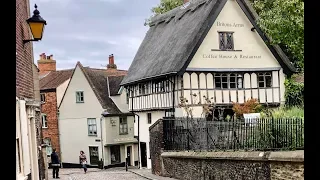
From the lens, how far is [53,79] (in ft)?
31.9

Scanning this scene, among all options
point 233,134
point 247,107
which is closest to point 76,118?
point 247,107

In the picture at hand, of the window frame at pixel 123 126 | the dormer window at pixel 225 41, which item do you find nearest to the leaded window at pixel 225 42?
the dormer window at pixel 225 41

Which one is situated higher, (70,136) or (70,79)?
(70,79)

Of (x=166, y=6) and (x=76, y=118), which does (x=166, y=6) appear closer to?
(x=166, y=6)

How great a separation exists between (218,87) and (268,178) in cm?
382

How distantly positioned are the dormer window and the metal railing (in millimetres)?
1926

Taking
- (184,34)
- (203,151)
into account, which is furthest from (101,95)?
(203,151)

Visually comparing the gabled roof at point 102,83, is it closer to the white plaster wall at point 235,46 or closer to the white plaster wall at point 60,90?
the white plaster wall at point 60,90

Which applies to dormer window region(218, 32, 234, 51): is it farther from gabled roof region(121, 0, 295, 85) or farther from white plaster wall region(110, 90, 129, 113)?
white plaster wall region(110, 90, 129, 113)

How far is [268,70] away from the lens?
26.0 feet

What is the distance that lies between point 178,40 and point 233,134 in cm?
329

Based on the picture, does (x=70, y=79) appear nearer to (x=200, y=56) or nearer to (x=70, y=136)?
(x=70, y=136)
